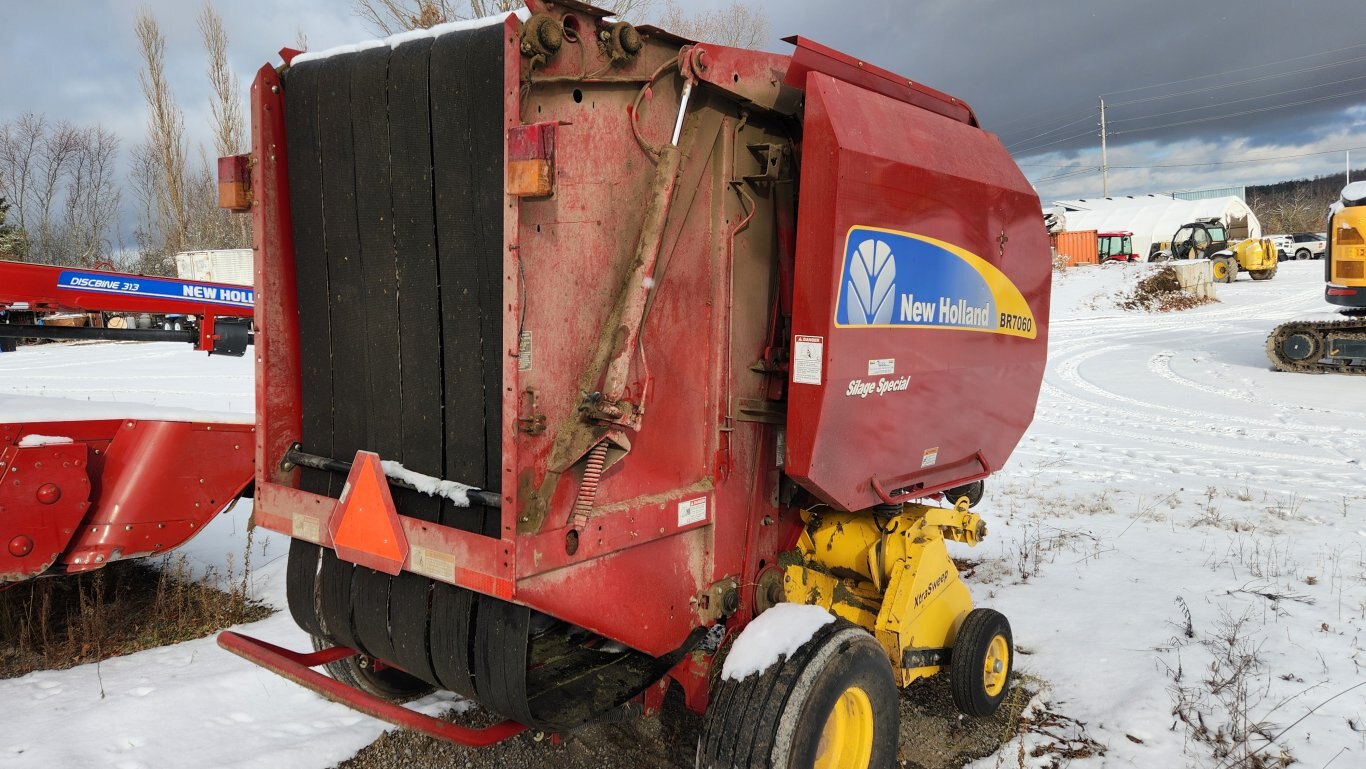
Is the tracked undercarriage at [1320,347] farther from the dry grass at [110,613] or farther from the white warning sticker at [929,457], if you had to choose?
the dry grass at [110,613]

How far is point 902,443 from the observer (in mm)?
3459

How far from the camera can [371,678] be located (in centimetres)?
361

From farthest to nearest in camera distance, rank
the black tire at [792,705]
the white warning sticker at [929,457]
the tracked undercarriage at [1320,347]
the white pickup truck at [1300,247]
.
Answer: the white pickup truck at [1300,247]
the tracked undercarriage at [1320,347]
the white warning sticker at [929,457]
the black tire at [792,705]

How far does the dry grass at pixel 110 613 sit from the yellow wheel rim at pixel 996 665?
3.97 meters

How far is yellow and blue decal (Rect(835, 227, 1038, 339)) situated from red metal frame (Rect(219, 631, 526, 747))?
1.79 m

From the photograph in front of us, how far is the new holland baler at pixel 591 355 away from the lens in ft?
8.29

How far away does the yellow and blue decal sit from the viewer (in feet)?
9.94

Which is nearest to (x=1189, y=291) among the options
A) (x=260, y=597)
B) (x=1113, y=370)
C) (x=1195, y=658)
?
(x=1113, y=370)

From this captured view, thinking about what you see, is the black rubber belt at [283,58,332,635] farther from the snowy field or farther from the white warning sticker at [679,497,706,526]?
the white warning sticker at [679,497,706,526]

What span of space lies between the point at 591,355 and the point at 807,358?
79 centimetres

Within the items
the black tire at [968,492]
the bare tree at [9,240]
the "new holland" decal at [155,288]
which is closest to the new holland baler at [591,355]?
the black tire at [968,492]

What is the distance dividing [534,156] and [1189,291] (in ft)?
97.0

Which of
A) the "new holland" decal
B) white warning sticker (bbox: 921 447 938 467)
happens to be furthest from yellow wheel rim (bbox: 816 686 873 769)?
the "new holland" decal

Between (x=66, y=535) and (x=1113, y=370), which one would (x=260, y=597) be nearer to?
(x=66, y=535)
